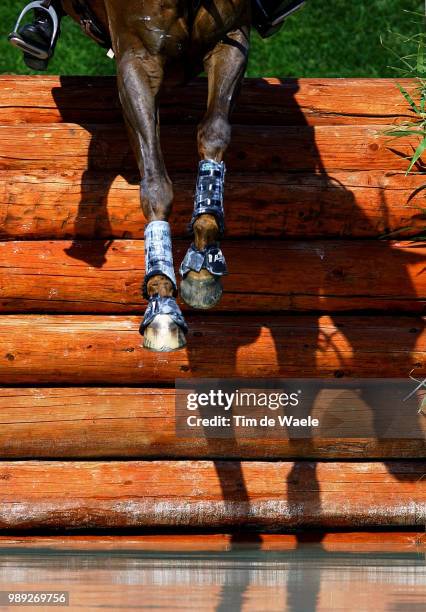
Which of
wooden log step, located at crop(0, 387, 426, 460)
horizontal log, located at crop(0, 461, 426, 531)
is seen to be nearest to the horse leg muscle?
wooden log step, located at crop(0, 387, 426, 460)

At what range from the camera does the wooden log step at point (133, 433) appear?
6105 millimetres

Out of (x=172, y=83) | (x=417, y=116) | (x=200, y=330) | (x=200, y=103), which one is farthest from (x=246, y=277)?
(x=417, y=116)

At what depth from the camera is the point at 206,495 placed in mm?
5965

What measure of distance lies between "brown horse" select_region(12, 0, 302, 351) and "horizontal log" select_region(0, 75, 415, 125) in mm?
1431

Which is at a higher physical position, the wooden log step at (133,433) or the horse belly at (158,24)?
the horse belly at (158,24)

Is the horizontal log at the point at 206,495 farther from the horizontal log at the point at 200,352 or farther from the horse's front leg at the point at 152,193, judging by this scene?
the horse's front leg at the point at 152,193

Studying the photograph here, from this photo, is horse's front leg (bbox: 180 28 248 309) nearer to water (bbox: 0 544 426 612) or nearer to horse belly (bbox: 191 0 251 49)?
horse belly (bbox: 191 0 251 49)

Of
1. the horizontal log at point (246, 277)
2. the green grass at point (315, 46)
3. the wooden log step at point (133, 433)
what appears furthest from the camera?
the green grass at point (315, 46)

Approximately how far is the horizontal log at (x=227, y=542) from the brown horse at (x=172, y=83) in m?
1.26

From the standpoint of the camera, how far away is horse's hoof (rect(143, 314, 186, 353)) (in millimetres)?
4914

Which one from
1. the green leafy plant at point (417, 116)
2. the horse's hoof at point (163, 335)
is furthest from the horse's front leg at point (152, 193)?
the green leafy plant at point (417, 116)

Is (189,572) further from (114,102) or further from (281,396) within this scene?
(114,102)

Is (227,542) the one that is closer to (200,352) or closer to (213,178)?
(200,352)

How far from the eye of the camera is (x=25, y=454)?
20.2ft
